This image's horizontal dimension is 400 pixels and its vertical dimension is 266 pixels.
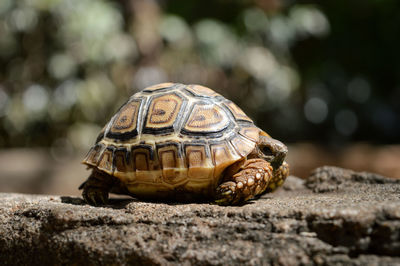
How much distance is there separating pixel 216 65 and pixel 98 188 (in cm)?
798

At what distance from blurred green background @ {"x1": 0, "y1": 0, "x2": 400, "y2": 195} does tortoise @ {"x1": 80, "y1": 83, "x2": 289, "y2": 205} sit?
5588 mm

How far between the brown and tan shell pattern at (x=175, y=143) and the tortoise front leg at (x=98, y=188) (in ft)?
0.41

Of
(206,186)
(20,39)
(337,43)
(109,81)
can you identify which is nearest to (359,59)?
(337,43)

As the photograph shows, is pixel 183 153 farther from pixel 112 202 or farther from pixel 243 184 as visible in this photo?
pixel 112 202

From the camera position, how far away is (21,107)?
9695 millimetres

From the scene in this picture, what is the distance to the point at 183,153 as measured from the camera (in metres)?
2.99

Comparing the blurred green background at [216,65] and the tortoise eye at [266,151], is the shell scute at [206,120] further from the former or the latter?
the blurred green background at [216,65]

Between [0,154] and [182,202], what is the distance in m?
7.12

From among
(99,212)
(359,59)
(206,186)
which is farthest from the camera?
(359,59)

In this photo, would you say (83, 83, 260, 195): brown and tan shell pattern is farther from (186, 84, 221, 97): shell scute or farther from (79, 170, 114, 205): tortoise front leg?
(79, 170, 114, 205): tortoise front leg

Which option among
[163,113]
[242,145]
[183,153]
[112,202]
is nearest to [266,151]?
[242,145]

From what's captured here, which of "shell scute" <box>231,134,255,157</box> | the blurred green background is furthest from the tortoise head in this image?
the blurred green background

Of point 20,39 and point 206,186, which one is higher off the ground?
point 20,39

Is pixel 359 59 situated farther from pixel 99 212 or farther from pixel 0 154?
pixel 99 212
